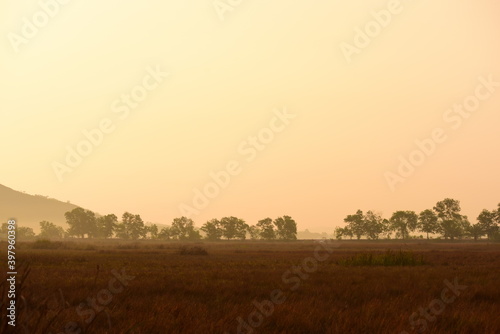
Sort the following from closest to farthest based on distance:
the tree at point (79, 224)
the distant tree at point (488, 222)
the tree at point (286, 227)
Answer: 1. the distant tree at point (488, 222)
2. the tree at point (286, 227)
3. the tree at point (79, 224)

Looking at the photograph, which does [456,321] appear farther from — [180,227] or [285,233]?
[180,227]

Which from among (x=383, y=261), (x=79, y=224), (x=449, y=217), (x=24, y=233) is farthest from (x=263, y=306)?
(x=24, y=233)

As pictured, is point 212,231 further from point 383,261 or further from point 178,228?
point 383,261

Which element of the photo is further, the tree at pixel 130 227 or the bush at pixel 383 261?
the tree at pixel 130 227

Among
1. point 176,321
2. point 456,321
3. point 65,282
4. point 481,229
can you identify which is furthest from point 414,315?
point 481,229

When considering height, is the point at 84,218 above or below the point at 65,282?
above

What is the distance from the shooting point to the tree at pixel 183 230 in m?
169

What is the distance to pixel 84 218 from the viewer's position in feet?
601

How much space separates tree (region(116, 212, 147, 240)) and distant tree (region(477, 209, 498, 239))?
125 m

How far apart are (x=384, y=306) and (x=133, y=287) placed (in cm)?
664

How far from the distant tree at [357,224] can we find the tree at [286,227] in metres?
20.8

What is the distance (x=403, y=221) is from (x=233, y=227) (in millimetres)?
61665

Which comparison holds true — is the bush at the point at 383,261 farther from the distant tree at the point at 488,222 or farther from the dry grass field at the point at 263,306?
the distant tree at the point at 488,222

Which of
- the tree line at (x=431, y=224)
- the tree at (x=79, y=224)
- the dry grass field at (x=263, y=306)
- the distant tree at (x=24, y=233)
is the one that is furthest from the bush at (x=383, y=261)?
the distant tree at (x=24, y=233)
